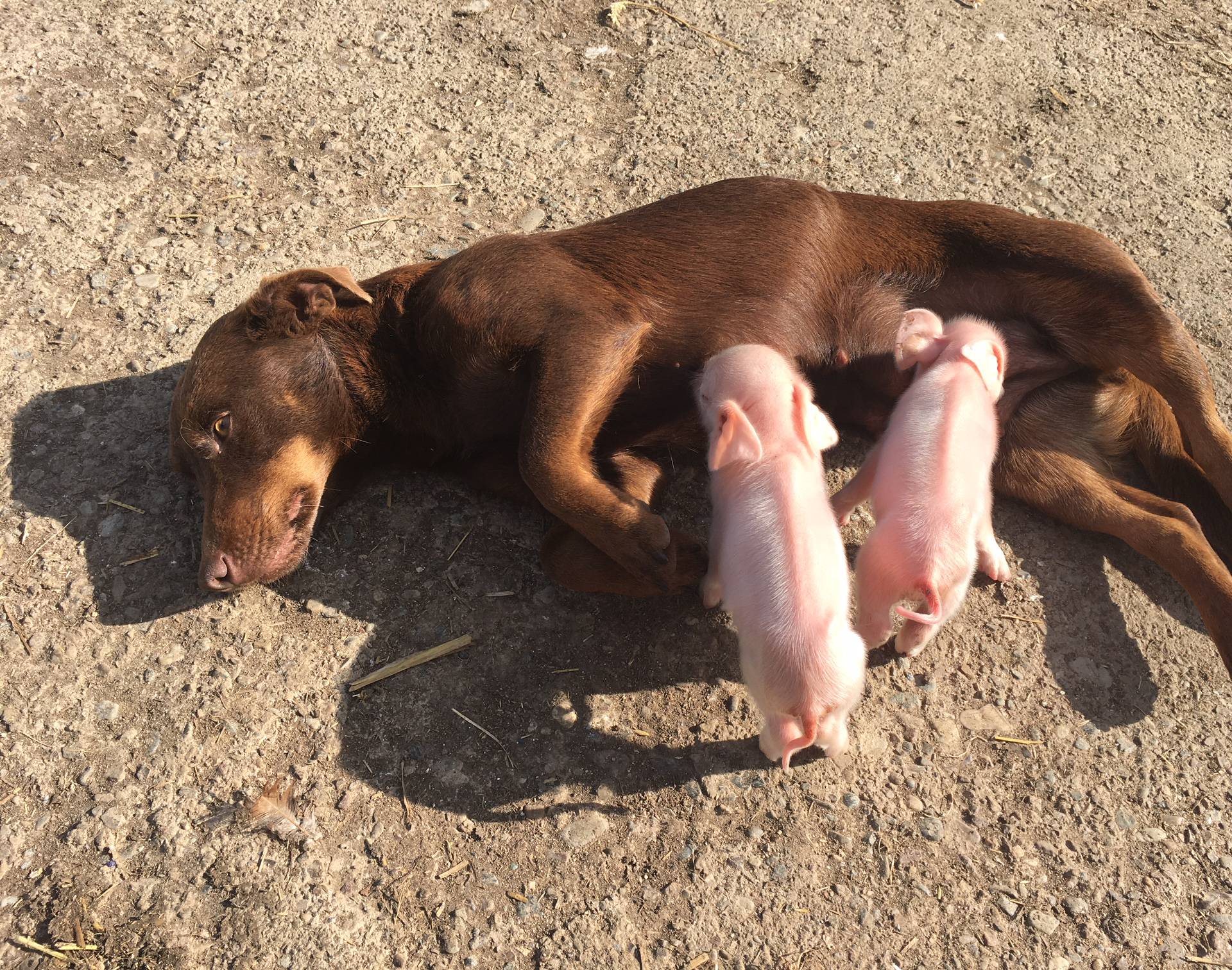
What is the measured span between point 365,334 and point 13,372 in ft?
6.10

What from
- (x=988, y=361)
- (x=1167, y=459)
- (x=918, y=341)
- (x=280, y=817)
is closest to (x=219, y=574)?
(x=280, y=817)

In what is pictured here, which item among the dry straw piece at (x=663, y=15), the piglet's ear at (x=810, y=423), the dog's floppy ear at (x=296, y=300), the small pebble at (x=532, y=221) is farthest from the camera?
the dry straw piece at (x=663, y=15)

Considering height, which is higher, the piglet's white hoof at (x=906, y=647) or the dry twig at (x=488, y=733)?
the piglet's white hoof at (x=906, y=647)

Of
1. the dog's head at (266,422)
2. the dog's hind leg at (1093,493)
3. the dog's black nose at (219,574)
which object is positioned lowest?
the dog's black nose at (219,574)

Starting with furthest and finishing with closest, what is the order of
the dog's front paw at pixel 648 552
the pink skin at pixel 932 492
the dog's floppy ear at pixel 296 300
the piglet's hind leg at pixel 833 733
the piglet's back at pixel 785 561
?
the dog's floppy ear at pixel 296 300 < the dog's front paw at pixel 648 552 < the pink skin at pixel 932 492 < the piglet's hind leg at pixel 833 733 < the piglet's back at pixel 785 561

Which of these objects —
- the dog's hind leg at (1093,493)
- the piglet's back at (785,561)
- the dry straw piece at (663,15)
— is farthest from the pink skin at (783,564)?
the dry straw piece at (663,15)

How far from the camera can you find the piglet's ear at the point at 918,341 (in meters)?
3.89

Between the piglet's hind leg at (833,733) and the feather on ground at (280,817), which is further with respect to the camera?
the feather on ground at (280,817)

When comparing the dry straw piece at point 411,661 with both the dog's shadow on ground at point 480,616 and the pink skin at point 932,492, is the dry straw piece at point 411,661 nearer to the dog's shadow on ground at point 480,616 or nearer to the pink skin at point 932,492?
the dog's shadow on ground at point 480,616

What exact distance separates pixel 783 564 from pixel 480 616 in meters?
1.44

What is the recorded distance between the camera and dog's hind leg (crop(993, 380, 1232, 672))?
3762mm

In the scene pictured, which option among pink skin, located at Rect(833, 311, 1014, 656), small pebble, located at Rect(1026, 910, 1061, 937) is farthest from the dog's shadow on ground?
small pebble, located at Rect(1026, 910, 1061, 937)

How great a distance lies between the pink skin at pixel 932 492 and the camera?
317 cm

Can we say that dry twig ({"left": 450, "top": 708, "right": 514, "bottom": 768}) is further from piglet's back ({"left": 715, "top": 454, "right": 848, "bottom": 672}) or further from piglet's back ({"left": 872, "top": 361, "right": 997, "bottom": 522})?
piglet's back ({"left": 872, "top": 361, "right": 997, "bottom": 522})
